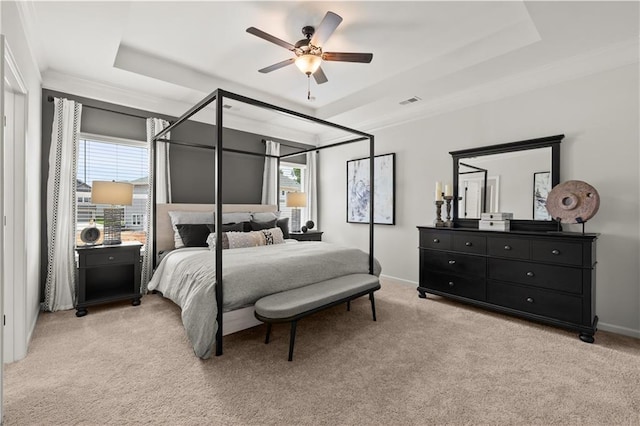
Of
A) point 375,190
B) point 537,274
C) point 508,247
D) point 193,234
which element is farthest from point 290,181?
point 537,274

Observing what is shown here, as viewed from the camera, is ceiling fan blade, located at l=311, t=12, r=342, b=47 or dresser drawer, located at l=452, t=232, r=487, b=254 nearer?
ceiling fan blade, located at l=311, t=12, r=342, b=47

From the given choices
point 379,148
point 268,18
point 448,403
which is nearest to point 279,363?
point 448,403

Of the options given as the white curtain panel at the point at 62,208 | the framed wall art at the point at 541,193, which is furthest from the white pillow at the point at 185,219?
the framed wall art at the point at 541,193

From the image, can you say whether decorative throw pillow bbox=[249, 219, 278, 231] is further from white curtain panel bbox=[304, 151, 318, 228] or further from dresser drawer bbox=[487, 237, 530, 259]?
dresser drawer bbox=[487, 237, 530, 259]

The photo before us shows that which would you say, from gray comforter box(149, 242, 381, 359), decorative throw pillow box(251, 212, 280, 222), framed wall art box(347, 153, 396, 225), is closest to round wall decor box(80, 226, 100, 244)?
gray comforter box(149, 242, 381, 359)

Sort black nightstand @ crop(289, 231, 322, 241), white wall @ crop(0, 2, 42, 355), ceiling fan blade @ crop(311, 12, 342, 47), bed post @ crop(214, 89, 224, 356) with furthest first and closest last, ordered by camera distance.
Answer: black nightstand @ crop(289, 231, 322, 241)
bed post @ crop(214, 89, 224, 356)
ceiling fan blade @ crop(311, 12, 342, 47)
white wall @ crop(0, 2, 42, 355)

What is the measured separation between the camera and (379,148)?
16.5ft

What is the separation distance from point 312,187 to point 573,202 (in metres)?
4.06

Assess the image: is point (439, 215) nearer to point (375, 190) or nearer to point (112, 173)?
point (375, 190)

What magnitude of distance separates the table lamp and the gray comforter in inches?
29.6

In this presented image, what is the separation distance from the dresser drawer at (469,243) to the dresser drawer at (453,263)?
0.08 meters

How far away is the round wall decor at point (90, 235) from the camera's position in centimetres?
332

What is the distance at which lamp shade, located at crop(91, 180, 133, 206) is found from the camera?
327 centimetres

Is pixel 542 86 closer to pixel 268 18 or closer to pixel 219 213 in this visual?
pixel 268 18
